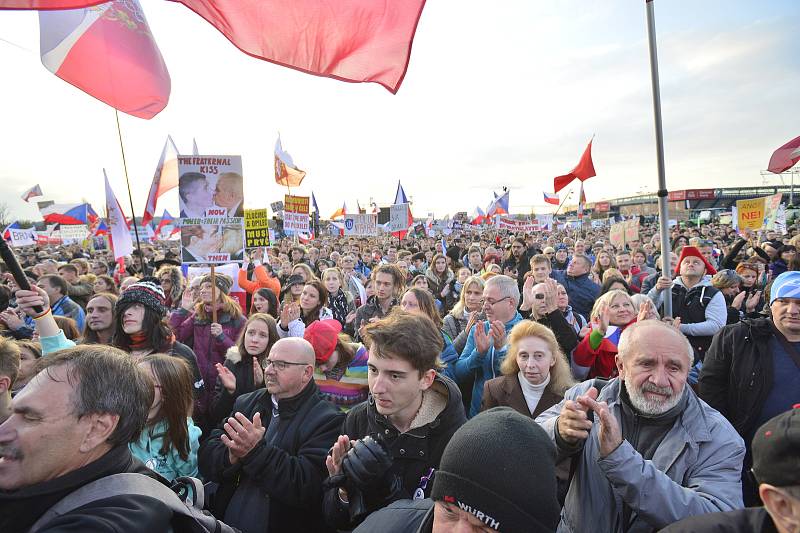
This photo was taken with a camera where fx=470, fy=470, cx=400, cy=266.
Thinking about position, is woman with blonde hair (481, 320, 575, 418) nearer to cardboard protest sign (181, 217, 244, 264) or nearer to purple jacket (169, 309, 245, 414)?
purple jacket (169, 309, 245, 414)

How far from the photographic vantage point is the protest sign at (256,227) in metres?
9.55

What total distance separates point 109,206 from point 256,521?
31.8ft

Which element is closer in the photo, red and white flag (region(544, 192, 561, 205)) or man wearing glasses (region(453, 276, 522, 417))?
man wearing glasses (region(453, 276, 522, 417))

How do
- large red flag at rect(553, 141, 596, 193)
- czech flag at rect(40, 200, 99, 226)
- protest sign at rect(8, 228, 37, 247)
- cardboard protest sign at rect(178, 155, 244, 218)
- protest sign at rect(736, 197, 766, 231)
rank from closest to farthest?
1. cardboard protest sign at rect(178, 155, 244, 218)
2. large red flag at rect(553, 141, 596, 193)
3. protest sign at rect(736, 197, 766, 231)
4. protest sign at rect(8, 228, 37, 247)
5. czech flag at rect(40, 200, 99, 226)

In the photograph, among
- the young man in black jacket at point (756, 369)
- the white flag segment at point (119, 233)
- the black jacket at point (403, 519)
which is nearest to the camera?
the black jacket at point (403, 519)

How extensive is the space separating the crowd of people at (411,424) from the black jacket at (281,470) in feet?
0.03

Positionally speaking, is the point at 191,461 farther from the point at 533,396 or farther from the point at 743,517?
the point at 743,517

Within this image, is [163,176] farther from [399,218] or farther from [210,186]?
[399,218]

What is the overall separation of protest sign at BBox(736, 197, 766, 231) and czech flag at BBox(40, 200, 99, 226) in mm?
30993

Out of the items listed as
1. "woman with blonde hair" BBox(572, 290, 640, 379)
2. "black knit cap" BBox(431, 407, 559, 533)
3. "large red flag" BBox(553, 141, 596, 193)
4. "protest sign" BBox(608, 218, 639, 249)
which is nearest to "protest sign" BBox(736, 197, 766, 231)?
"protest sign" BBox(608, 218, 639, 249)

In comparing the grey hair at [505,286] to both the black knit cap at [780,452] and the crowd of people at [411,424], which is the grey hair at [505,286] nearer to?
the crowd of people at [411,424]

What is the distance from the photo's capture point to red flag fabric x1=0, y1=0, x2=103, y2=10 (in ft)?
8.61

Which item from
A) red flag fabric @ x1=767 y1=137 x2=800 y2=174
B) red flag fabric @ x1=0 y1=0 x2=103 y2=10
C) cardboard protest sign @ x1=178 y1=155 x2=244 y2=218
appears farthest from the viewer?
red flag fabric @ x1=767 y1=137 x2=800 y2=174

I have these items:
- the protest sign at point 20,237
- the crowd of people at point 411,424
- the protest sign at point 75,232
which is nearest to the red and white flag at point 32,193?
the protest sign at point 75,232
